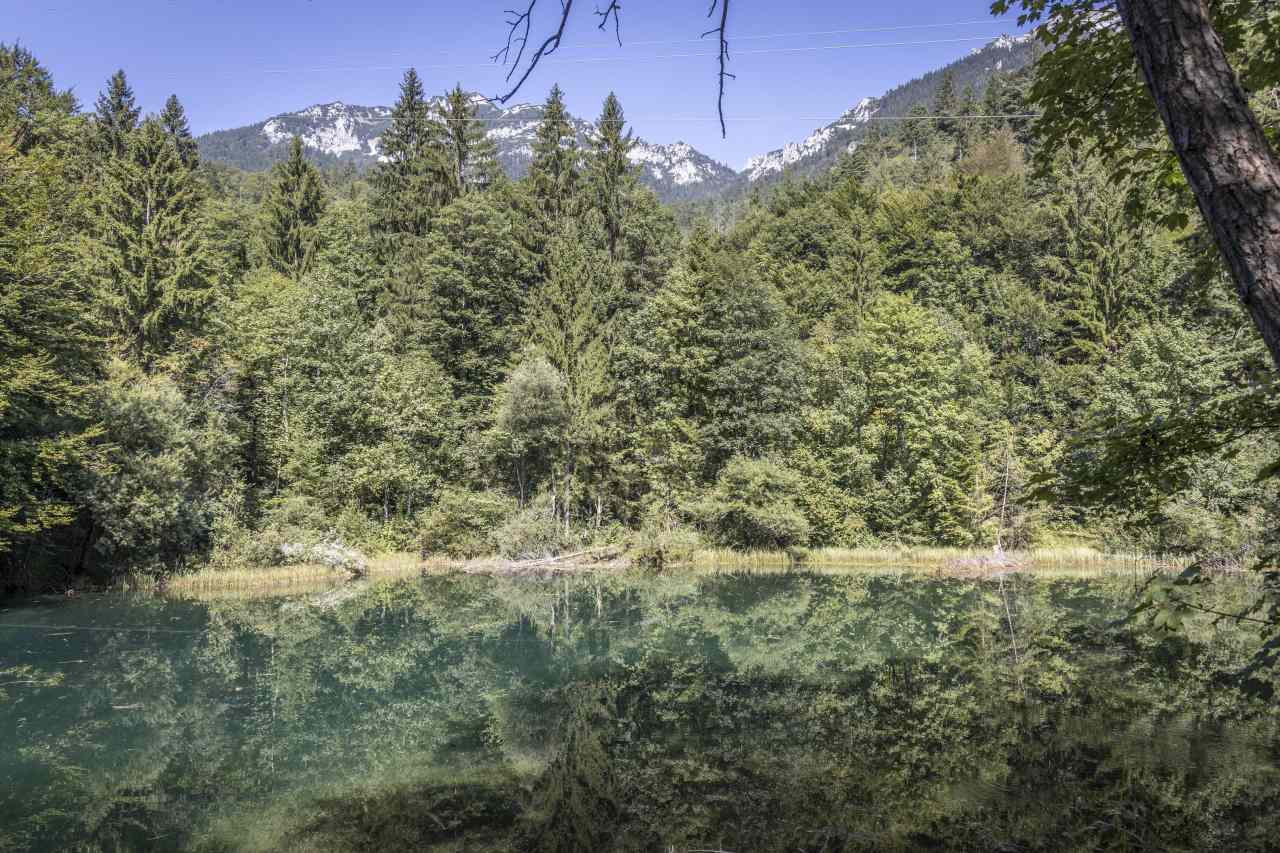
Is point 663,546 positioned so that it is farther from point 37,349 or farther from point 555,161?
point 555,161

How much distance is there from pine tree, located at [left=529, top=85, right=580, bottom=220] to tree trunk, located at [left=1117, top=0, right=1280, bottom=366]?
118ft

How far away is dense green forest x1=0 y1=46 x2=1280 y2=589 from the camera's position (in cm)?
2206

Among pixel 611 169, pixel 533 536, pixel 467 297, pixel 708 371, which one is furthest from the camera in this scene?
pixel 611 169

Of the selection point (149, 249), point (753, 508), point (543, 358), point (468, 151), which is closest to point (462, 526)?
point (543, 358)

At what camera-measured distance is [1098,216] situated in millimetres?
32688

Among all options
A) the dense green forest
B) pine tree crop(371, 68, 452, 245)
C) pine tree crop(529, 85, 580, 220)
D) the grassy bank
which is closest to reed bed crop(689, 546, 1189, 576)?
the grassy bank

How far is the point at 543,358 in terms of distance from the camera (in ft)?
99.1

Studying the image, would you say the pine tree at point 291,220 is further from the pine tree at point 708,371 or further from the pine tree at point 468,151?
the pine tree at point 708,371

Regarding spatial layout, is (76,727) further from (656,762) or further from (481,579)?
(481,579)

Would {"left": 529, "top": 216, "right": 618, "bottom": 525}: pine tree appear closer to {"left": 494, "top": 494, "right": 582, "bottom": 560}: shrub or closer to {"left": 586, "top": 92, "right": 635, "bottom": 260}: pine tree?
{"left": 494, "top": 494, "right": 582, "bottom": 560}: shrub

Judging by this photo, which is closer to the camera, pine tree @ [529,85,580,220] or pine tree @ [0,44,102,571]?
pine tree @ [0,44,102,571]

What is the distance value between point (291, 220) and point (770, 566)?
27.5m

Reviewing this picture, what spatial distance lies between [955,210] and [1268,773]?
3522 centimetres

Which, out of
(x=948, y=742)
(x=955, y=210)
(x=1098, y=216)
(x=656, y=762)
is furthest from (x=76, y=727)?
(x=955, y=210)
